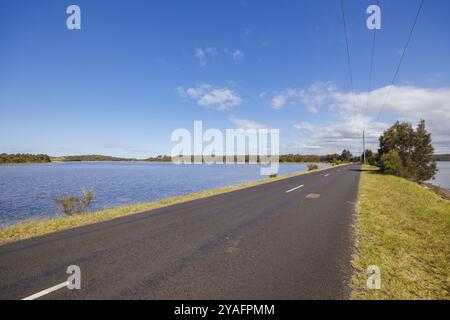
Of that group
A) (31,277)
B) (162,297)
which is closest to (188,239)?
(162,297)

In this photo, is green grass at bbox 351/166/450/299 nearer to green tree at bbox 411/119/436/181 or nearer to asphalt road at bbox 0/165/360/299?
asphalt road at bbox 0/165/360/299

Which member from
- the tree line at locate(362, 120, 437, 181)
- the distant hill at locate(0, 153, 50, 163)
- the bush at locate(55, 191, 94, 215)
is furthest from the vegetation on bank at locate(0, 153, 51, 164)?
the tree line at locate(362, 120, 437, 181)

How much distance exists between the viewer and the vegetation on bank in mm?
117088

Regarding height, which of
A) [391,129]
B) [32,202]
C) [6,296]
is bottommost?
[32,202]

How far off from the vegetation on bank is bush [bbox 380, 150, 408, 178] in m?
154

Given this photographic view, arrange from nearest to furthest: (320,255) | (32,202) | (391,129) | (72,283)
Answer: (72,283) < (320,255) < (32,202) < (391,129)

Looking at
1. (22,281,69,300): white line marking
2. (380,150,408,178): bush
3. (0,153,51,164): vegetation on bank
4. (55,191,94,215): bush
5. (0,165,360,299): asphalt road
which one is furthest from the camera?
(0,153,51,164): vegetation on bank

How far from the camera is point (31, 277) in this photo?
432 cm

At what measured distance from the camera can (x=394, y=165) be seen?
1280 inches

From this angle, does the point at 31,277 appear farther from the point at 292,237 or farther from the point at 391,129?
the point at 391,129

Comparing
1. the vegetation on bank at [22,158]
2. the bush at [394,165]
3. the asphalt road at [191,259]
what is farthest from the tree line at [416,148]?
the vegetation on bank at [22,158]

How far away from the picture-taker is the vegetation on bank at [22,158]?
384 feet

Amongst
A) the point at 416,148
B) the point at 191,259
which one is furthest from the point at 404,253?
the point at 416,148
